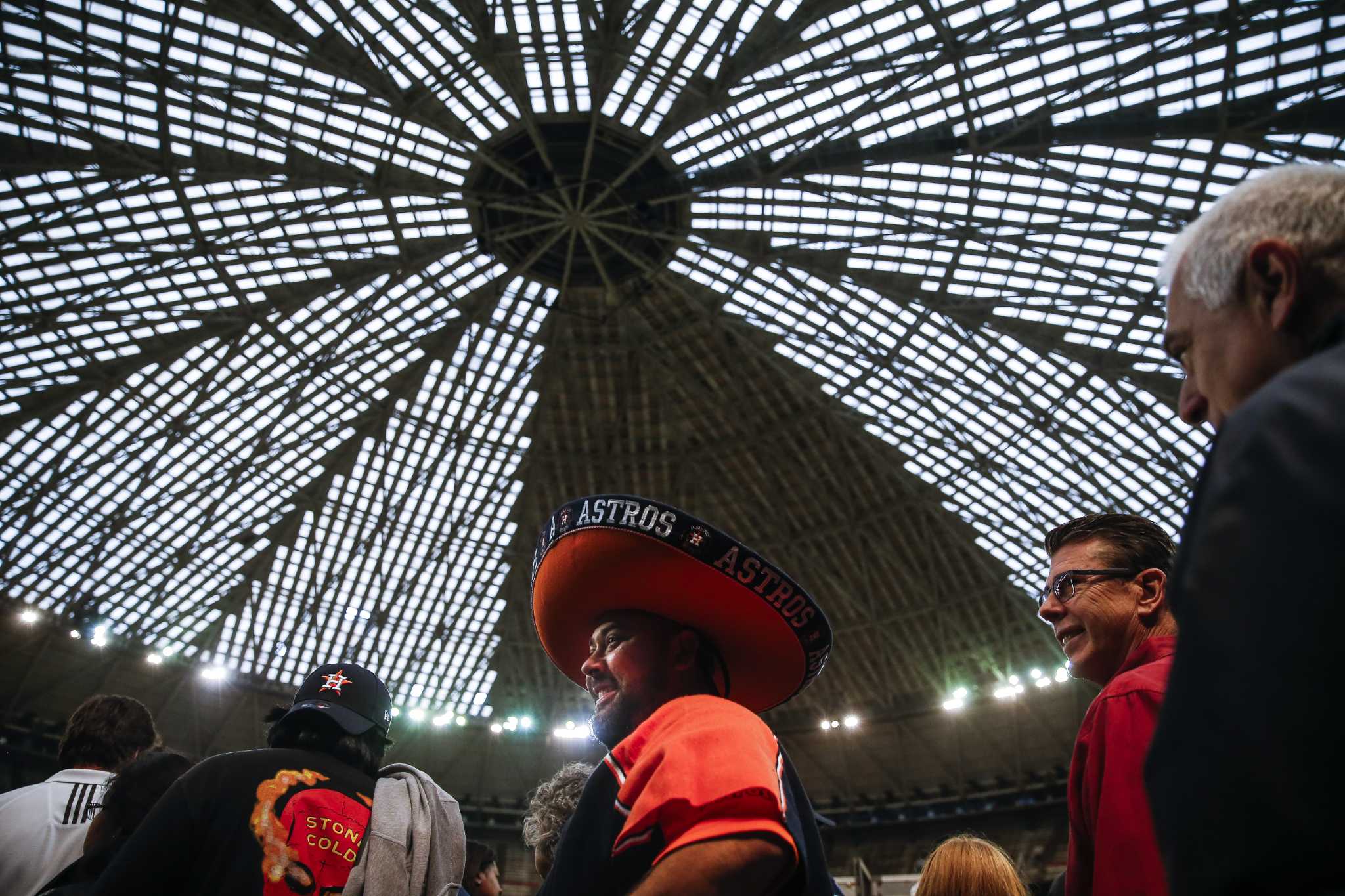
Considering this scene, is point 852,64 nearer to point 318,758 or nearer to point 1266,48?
point 1266,48

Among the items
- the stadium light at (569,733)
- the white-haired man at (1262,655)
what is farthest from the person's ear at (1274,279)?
the stadium light at (569,733)

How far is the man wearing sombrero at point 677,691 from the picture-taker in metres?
2.11

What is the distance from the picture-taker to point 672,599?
3.16 metres

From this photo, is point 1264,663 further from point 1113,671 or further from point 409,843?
point 409,843

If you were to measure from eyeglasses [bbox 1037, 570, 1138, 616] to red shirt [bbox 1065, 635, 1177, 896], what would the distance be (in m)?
0.41

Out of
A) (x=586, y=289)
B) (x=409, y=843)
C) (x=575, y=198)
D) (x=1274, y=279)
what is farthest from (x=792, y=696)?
(x=586, y=289)

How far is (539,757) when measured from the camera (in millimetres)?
40781

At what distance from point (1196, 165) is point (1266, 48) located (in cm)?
253

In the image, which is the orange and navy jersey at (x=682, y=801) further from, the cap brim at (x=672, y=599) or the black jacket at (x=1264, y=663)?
the black jacket at (x=1264, y=663)

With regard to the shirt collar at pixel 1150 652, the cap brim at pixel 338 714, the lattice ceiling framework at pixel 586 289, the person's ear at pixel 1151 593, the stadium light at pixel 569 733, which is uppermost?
the lattice ceiling framework at pixel 586 289

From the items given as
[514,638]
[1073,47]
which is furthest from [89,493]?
[1073,47]

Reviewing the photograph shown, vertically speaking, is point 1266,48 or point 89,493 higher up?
point 1266,48

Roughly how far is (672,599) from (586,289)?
2374 centimetres

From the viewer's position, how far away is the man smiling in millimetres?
2625
